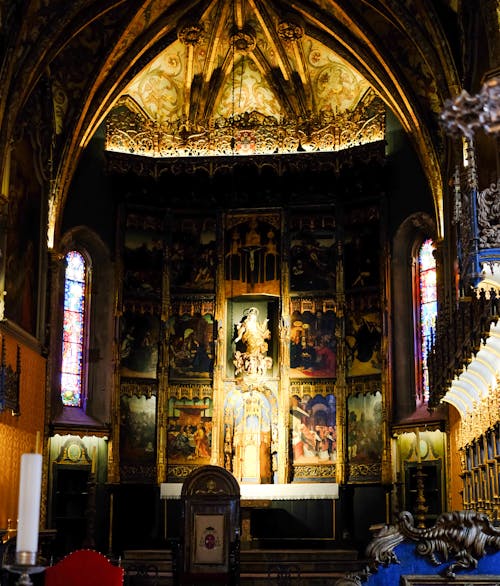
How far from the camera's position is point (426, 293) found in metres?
26.0

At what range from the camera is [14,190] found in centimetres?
2264

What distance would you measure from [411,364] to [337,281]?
2919 millimetres

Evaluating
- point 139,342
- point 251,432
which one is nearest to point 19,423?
point 139,342

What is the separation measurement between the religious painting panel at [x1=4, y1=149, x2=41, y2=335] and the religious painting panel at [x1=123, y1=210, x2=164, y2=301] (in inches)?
131

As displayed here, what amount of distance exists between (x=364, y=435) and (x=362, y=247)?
193 inches

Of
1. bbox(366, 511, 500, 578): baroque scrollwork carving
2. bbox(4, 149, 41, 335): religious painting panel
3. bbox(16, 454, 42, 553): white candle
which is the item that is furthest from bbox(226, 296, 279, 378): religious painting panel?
bbox(16, 454, 42, 553): white candle

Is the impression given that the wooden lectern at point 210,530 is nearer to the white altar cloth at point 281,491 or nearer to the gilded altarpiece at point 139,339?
the white altar cloth at point 281,491

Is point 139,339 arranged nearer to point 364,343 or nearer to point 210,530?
point 364,343

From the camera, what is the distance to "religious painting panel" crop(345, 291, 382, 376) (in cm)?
2600

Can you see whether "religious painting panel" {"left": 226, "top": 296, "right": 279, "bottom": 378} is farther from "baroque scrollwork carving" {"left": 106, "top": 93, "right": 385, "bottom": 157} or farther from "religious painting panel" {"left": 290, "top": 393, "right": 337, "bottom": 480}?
"baroque scrollwork carving" {"left": 106, "top": 93, "right": 385, "bottom": 157}

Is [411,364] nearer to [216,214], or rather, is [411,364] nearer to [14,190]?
[216,214]

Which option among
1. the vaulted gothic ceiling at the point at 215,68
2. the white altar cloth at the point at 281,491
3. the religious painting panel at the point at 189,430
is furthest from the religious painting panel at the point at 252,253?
the white altar cloth at the point at 281,491

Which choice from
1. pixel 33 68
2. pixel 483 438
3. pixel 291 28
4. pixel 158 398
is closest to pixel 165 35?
pixel 291 28

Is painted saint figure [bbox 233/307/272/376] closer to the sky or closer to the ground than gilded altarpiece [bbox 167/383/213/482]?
closer to the sky
